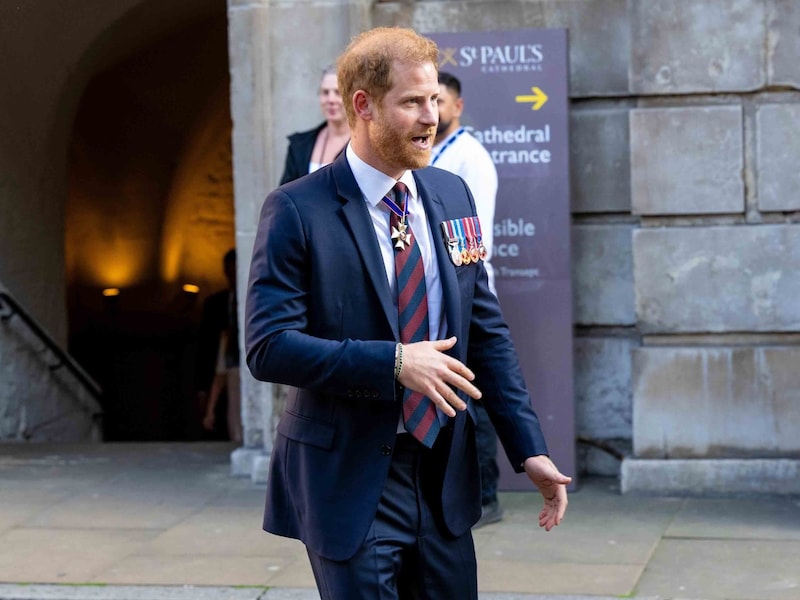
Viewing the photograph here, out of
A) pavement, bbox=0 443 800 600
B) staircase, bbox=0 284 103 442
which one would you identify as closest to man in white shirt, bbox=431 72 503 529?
pavement, bbox=0 443 800 600

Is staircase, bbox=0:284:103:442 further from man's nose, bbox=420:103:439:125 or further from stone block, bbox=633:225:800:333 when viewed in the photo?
man's nose, bbox=420:103:439:125

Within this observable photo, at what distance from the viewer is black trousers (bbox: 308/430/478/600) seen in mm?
3062

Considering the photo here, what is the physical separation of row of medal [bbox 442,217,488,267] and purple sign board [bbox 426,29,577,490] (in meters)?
3.79

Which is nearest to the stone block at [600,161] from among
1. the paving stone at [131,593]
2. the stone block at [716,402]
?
the stone block at [716,402]

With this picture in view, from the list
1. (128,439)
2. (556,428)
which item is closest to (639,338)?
(556,428)

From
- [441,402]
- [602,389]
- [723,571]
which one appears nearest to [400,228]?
[441,402]

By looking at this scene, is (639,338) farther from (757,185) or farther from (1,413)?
(1,413)

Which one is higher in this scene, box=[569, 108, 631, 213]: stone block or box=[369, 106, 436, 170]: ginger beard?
box=[569, 108, 631, 213]: stone block

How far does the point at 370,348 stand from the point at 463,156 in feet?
11.7

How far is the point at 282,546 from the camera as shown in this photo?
6148 mm

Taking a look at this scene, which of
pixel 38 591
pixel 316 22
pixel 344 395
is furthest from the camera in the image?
pixel 316 22

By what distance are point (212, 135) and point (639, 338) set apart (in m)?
9.97

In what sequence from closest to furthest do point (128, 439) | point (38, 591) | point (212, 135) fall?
1. point (38, 591)
2. point (128, 439)
3. point (212, 135)

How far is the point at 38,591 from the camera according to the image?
18.0ft
